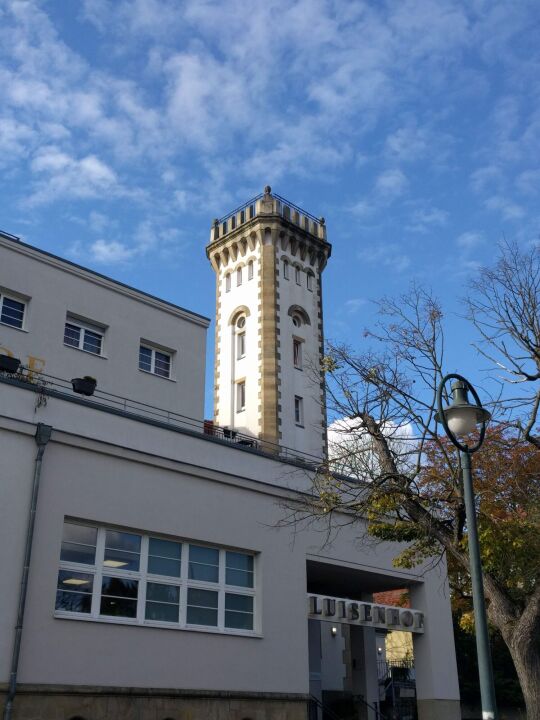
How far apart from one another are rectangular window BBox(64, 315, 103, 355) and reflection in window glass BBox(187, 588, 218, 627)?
9.57m

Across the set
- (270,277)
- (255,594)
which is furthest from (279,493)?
(270,277)

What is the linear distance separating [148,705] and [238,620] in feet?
10.7

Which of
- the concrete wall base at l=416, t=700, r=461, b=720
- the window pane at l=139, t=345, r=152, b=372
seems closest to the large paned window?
the concrete wall base at l=416, t=700, r=461, b=720

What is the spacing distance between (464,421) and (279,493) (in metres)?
10.4

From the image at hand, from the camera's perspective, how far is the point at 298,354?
43906 millimetres

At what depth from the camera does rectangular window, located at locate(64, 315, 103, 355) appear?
24844mm

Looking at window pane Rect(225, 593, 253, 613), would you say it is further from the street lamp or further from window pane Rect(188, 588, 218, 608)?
the street lamp

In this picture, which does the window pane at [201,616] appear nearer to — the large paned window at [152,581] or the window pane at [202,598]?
the large paned window at [152,581]

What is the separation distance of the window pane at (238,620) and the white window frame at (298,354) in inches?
974

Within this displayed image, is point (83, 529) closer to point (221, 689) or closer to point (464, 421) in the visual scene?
point (221, 689)

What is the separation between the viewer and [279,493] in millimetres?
20859

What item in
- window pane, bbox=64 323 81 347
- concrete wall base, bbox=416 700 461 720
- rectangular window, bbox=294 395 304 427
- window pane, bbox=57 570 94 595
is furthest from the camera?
rectangular window, bbox=294 395 304 427

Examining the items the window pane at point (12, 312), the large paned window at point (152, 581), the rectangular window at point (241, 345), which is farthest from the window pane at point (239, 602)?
the rectangular window at point (241, 345)

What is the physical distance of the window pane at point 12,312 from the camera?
23594 millimetres
